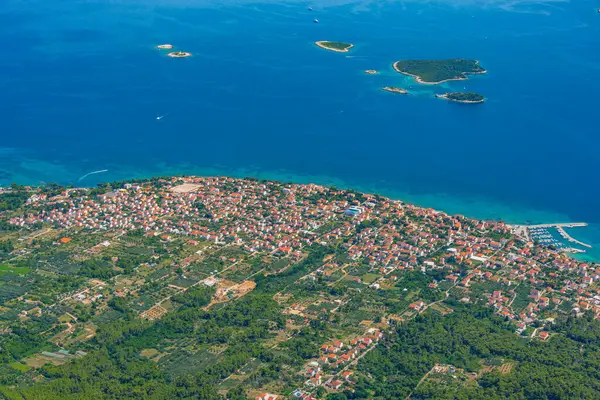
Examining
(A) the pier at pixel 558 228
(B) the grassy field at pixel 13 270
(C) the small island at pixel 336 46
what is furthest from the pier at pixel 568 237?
(C) the small island at pixel 336 46

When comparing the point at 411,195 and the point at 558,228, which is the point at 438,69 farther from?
the point at 558,228

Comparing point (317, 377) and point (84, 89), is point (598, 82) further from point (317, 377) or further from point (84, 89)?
A: point (317, 377)

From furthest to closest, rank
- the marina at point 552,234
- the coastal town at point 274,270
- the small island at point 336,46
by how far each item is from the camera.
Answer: the small island at point 336,46, the marina at point 552,234, the coastal town at point 274,270

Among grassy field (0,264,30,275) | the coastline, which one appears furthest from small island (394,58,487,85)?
grassy field (0,264,30,275)

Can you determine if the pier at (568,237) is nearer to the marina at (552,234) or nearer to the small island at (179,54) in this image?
the marina at (552,234)

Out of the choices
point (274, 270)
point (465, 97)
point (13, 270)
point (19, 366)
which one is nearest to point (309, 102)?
point (465, 97)
